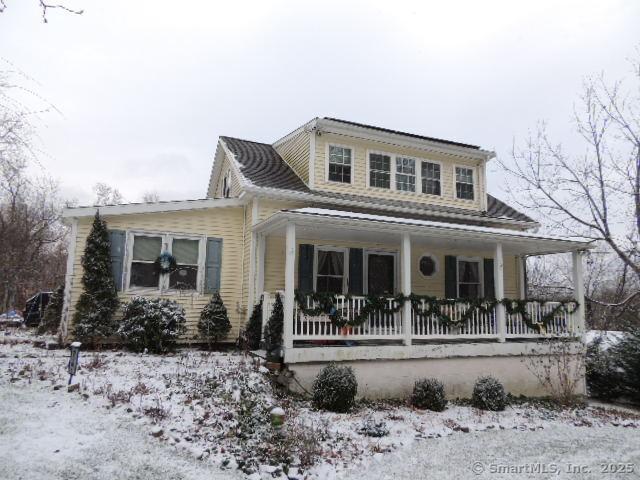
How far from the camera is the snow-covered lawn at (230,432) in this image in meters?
5.13

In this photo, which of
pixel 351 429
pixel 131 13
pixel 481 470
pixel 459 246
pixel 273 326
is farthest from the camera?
pixel 459 246

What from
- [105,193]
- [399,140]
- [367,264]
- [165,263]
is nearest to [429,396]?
[367,264]

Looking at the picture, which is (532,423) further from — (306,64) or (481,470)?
(306,64)

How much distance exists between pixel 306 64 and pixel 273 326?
844 cm

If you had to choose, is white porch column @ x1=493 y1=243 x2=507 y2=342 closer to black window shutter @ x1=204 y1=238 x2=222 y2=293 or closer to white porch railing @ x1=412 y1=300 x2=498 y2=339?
white porch railing @ x1=412 y1=300 x2=498 y2=339

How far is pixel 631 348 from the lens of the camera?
11750 mm

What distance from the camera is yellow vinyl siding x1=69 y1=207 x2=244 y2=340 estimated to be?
10.7m

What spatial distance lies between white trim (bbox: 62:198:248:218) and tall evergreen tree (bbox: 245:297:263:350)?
9.39ft

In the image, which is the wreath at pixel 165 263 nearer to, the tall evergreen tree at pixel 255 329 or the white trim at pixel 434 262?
the tall evergreen tree at pixel 255 329

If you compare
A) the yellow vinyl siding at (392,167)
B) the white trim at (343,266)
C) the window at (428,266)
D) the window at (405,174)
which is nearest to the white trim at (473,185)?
the yellow vinyl siding at (392,167)

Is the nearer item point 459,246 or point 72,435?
point 72,435

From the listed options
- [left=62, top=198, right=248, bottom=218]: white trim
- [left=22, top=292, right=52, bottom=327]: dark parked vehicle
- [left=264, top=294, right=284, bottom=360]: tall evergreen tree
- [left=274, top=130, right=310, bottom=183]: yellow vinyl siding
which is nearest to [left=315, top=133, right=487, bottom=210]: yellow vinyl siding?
[left=274, top=130, right=310, bottom=183]: yellow vinyl siding

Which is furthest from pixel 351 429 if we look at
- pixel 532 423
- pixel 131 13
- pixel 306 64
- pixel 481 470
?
pixel 306 64

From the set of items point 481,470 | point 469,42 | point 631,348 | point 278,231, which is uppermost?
point 469,42
